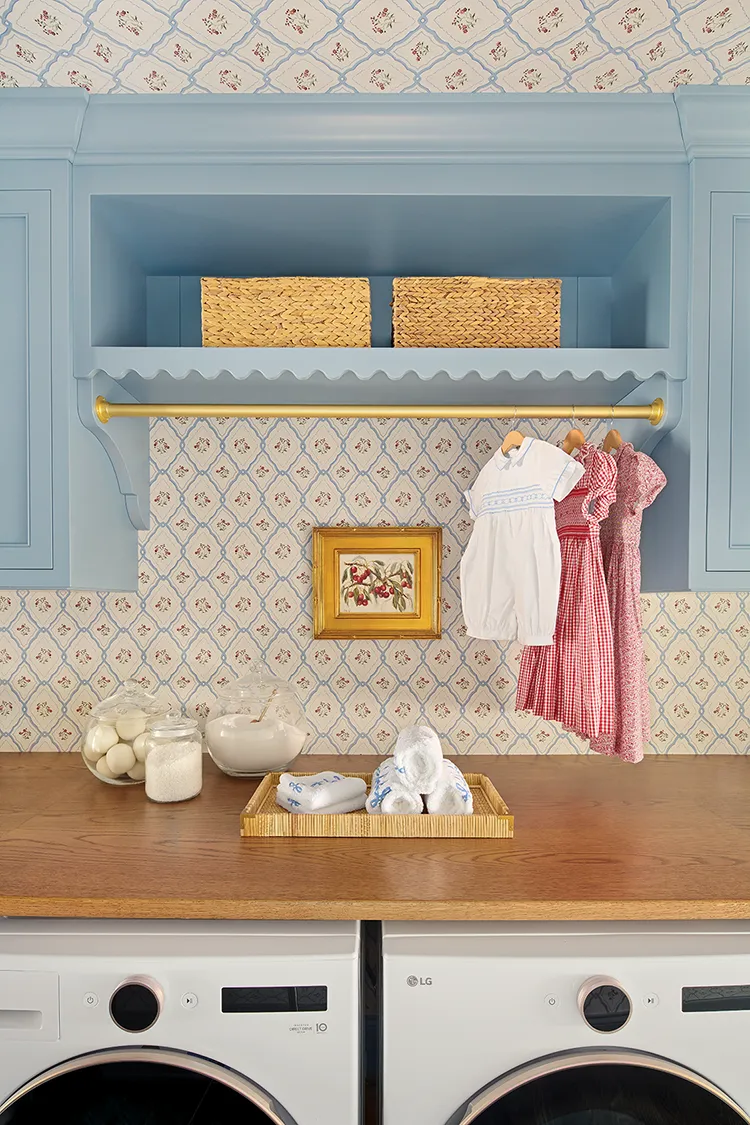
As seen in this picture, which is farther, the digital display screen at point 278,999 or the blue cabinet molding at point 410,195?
the blue cabinet molding at point 410,195

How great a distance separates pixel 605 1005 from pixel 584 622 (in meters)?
0.72

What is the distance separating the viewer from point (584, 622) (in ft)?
5.21

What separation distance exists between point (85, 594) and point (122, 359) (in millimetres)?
659

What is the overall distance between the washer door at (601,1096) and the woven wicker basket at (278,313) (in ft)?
4.23

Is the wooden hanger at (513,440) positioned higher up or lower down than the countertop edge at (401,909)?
higher up

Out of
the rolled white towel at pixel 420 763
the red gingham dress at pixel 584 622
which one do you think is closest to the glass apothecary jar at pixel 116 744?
the rolled white towel at pixel 420 763

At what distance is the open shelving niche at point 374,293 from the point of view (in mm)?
1514

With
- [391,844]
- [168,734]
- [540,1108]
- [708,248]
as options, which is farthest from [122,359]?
[540,1108]

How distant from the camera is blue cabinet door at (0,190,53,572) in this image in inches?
59.1

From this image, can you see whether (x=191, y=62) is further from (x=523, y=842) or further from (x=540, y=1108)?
(x=540, y=1108)

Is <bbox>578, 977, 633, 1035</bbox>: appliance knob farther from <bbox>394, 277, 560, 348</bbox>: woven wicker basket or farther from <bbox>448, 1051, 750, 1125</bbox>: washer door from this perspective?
<bbox>394, 277, 560, 348</bbox>: woven wicker basket

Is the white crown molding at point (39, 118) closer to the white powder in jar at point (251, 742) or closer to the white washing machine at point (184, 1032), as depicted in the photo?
the white powder in jar at point (251, 742)

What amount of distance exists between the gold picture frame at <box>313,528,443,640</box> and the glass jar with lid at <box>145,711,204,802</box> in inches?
17.4

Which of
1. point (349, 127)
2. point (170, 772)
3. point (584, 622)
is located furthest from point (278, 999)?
point (349, 127)
